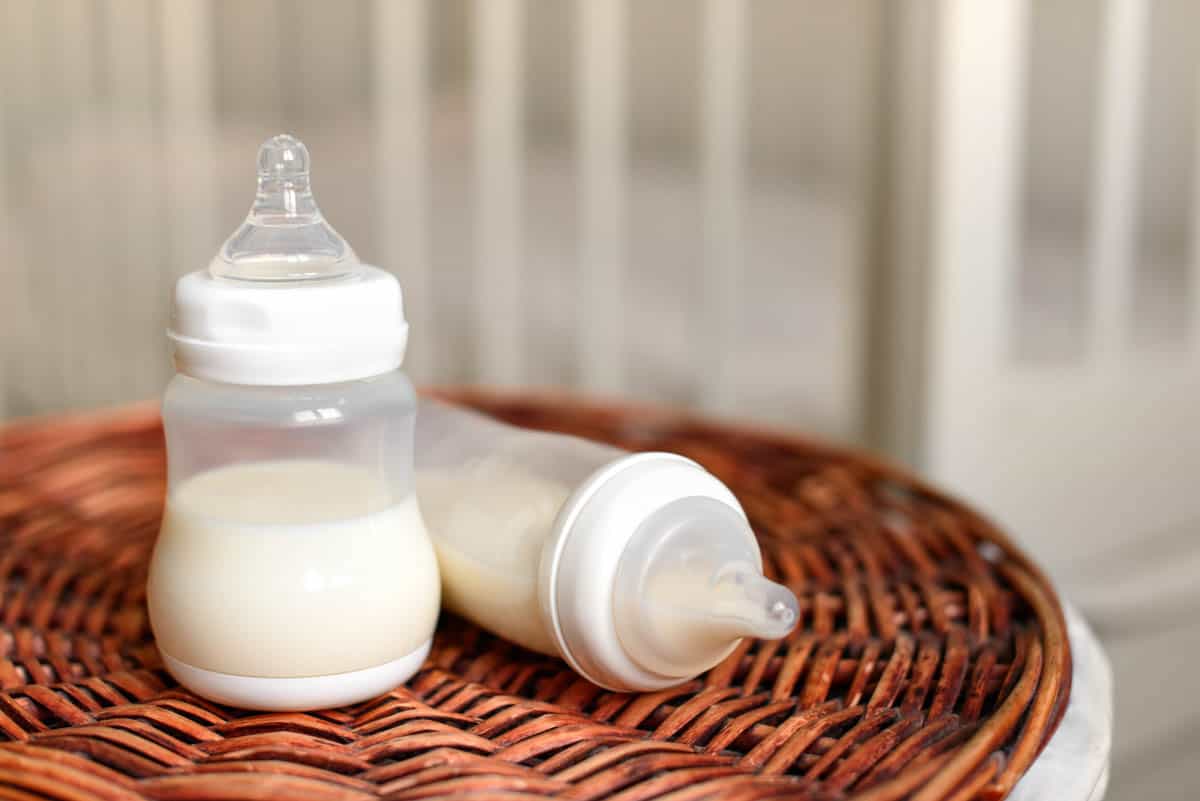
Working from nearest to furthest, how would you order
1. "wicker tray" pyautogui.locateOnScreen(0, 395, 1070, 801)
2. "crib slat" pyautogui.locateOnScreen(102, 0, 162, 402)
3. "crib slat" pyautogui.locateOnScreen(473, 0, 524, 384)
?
"wicker tray" pyautogui.locateOnScreen(0, 395, 1070, 801), "crib slat" pyautogui.locateOnScreen(473, 0, 524, 384), "crib slat" pyautogui.locateOnScreen(102, 0, 162, 402)

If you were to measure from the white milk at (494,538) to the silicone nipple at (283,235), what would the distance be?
0.33 feet

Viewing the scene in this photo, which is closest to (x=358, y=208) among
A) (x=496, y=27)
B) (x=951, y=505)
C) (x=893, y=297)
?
(x=496, y=27)

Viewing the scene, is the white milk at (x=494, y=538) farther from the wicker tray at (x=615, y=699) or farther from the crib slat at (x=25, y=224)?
the crib slat at (x=25, y=224)

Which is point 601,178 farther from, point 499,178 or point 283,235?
point 283,235

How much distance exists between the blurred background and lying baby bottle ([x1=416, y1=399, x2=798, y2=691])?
0.59 m

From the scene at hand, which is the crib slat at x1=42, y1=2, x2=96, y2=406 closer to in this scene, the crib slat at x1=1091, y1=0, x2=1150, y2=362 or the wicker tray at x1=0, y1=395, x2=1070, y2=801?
the wicker tray at x1=0, y1=395, x2=1070, y2=801

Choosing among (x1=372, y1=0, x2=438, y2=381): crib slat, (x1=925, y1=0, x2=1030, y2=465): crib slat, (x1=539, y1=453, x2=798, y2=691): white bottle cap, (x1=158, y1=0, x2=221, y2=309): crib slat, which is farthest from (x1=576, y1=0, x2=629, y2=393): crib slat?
(x1=539, y1=453, x2=798, y2=691): white bottle cap

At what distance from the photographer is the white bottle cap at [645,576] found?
425mm

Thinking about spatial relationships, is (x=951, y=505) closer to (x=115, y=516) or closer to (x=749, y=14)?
(x=115, y=516)

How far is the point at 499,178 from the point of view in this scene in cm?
110

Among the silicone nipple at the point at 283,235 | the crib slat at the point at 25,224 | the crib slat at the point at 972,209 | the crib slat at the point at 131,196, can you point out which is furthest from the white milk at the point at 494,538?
the crib slat at the point at 25,224

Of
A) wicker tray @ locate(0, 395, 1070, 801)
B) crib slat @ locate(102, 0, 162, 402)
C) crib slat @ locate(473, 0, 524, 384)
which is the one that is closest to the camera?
wicker tray @ locate(0, 395, 1070, 801)

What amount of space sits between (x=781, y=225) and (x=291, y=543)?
87cm

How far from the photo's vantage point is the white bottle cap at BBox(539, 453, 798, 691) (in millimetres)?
425
